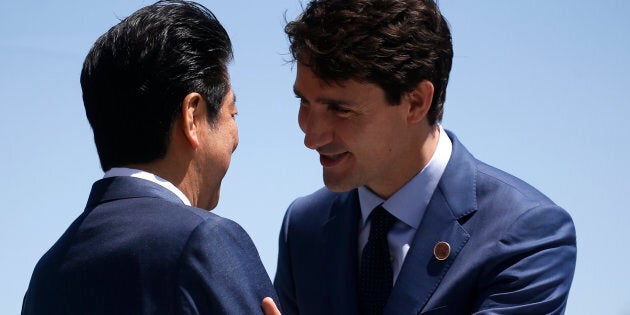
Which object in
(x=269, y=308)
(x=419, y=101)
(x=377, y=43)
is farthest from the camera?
(x=419, y=101)

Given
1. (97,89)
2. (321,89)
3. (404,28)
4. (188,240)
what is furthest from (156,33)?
(404,28)

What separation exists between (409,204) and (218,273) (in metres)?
1.55

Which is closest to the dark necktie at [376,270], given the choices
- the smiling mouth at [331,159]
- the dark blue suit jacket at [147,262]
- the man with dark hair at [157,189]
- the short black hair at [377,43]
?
the smiling mouth at [331,159]

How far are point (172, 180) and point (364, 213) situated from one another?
146 cm

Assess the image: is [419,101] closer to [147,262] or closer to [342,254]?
[342,254]

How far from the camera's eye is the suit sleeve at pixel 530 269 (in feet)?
13.2

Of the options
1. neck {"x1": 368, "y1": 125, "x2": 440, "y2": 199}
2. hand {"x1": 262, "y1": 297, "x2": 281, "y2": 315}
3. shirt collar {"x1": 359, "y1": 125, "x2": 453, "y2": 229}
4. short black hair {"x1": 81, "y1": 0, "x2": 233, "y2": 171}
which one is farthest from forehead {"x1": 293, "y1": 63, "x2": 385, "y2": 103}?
hand {"x1": 262, "y1": 297, "x2": 281, "y2": 315}

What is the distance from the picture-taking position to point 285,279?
468 centimetres

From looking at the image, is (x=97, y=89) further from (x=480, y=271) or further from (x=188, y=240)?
(x=480, y=271)

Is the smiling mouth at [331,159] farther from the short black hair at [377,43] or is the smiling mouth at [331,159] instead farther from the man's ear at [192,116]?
the man's ear at [192,116]

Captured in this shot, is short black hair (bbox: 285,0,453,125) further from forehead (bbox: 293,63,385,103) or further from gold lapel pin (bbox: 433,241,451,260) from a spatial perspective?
gold lapel pin (bbox: 433,241,451,260)

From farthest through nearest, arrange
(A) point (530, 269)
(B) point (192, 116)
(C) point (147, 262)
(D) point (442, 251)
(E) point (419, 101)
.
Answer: (E) point (419, 101)
(D) point (442, 251)
(A) point (530, 269)
(B) point (192, 116)
(C) point (147, 262)

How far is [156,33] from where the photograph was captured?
3.22 m

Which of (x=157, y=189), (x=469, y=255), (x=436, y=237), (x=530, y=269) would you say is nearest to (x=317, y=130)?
(x=436, y=237)
